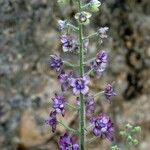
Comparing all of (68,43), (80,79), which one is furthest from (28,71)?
(80,79)

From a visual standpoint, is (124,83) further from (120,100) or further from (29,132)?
(29,132)

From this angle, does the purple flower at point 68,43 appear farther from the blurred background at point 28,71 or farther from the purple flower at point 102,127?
the blurred background at point 28,71

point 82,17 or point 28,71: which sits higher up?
point 82,17

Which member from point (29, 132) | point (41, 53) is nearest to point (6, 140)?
point (29, 132)

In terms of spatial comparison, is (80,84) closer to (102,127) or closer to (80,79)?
(80,79)

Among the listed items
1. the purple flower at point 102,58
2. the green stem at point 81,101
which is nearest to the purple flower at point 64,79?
the green stem at point 81,101

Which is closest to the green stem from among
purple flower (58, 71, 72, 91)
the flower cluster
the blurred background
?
the flower cluster
